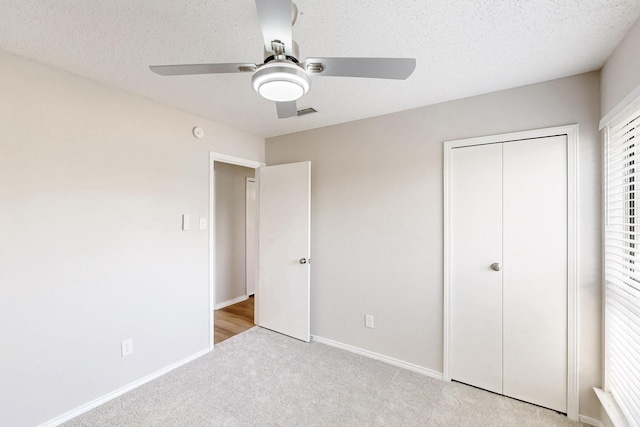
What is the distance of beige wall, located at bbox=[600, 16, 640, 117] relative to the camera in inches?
53.7

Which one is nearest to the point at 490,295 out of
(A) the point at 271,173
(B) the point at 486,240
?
(B) the point at 486,240

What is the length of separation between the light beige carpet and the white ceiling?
7.75 ft

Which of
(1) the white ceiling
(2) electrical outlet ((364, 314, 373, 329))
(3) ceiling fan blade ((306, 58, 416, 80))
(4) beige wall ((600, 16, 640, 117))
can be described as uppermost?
(1) the white ceiling

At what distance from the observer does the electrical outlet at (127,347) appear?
215 cm

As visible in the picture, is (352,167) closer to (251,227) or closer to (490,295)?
(490,295)

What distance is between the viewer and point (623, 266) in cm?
161

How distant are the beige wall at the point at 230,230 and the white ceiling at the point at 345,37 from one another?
2234 millimetres

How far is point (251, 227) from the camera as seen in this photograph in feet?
15.4

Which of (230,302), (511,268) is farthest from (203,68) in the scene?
Answer: (230,302)

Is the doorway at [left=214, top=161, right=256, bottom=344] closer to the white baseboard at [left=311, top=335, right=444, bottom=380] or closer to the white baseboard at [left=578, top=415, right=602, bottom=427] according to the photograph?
the white baseboard at [left=311, top=335, right=444, bottom=380]

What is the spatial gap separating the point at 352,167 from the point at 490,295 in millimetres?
1645

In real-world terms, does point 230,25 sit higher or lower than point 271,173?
higher

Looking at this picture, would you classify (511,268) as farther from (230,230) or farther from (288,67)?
(230,230)

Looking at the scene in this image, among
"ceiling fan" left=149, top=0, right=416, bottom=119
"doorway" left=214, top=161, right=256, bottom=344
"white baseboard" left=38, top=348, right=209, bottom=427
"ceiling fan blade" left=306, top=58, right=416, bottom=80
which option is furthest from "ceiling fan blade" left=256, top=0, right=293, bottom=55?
"doorway" left=214, top=161, right=256, bottom=344
